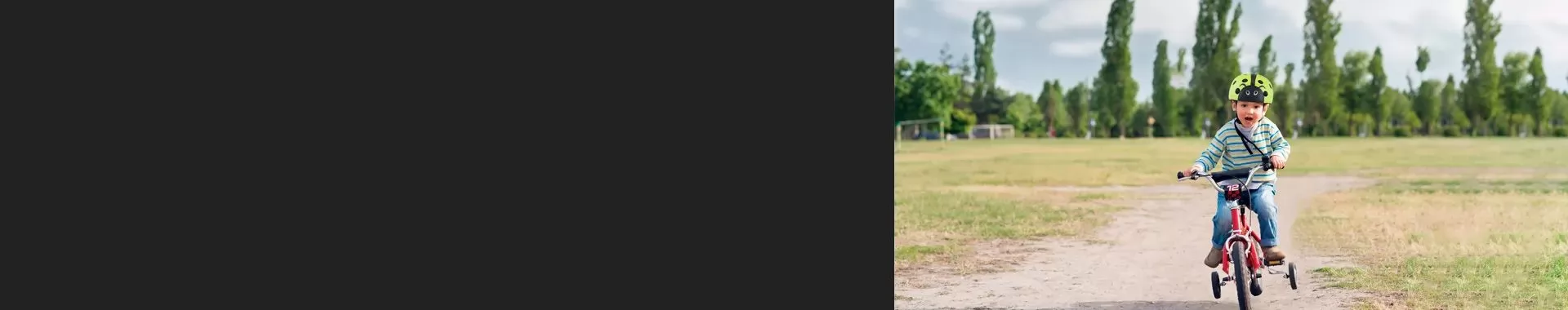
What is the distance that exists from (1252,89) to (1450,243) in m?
4.05

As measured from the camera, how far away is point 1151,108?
1689 centimetres

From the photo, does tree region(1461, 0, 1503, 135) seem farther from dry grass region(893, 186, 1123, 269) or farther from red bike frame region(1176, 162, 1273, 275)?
red bike frame region(1176, 162, 1273, 275)

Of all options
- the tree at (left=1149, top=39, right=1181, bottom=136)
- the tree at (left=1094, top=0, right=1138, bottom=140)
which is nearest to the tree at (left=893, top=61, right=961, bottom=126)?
the tree at (left=1094, top=0, right=1138, bottom=140)

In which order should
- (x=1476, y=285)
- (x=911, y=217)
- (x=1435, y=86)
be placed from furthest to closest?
(x=1435, y=86)
(x=911, y=217)
(x=1476, y=285)

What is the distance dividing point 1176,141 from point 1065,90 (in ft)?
9.25

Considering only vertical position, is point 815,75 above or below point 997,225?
above

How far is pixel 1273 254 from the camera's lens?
446 centimetres

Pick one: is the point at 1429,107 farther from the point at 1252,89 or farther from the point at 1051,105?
the point at 1252,89

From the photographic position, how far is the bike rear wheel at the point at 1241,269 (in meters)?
4.39

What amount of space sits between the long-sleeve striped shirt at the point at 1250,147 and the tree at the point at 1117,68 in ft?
41.1

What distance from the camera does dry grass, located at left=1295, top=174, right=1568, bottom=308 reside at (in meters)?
5.53

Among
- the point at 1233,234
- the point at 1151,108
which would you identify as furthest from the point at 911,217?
the point at 1151,108

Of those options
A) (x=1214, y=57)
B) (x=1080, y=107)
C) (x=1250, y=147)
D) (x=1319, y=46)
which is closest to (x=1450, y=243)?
(x=1250, y=147)

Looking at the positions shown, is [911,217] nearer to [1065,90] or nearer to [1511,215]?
[1511,215]
